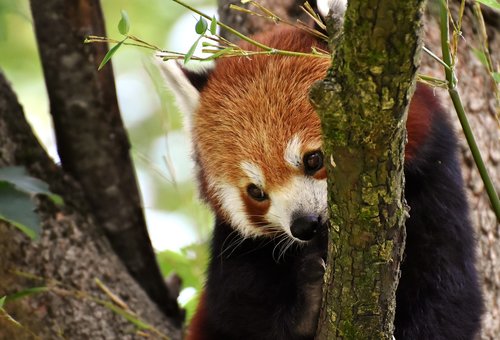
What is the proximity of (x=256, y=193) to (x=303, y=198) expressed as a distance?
10.3 inches

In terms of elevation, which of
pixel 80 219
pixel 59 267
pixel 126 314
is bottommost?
pixel 126 314

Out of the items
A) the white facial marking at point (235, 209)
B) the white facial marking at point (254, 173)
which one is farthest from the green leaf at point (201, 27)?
the white facial marking at point (235, 209)

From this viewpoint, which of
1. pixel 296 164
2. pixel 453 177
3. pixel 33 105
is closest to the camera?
pixel 296 164

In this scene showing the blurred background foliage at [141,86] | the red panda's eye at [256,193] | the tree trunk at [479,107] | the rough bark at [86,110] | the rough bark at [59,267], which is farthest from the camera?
the blurred background foliage at [141,86]

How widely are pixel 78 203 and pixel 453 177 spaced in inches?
69.3

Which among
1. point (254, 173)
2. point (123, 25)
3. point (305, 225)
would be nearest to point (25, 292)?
point (254, 173)

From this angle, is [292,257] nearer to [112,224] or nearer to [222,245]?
[222,245]

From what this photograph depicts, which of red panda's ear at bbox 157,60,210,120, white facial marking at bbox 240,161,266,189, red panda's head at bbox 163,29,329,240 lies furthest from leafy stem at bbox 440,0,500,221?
red panda's ear at bbox 157,60,210,120

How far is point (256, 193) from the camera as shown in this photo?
116 inches

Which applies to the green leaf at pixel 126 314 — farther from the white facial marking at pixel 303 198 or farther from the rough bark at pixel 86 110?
the white facial marking at pixel 303 198

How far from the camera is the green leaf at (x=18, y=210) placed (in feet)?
9.12

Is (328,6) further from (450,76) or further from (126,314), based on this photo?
(126,314)

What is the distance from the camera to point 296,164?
2766 millimetres

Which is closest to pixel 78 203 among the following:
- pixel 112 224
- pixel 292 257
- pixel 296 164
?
pixel 112 224
